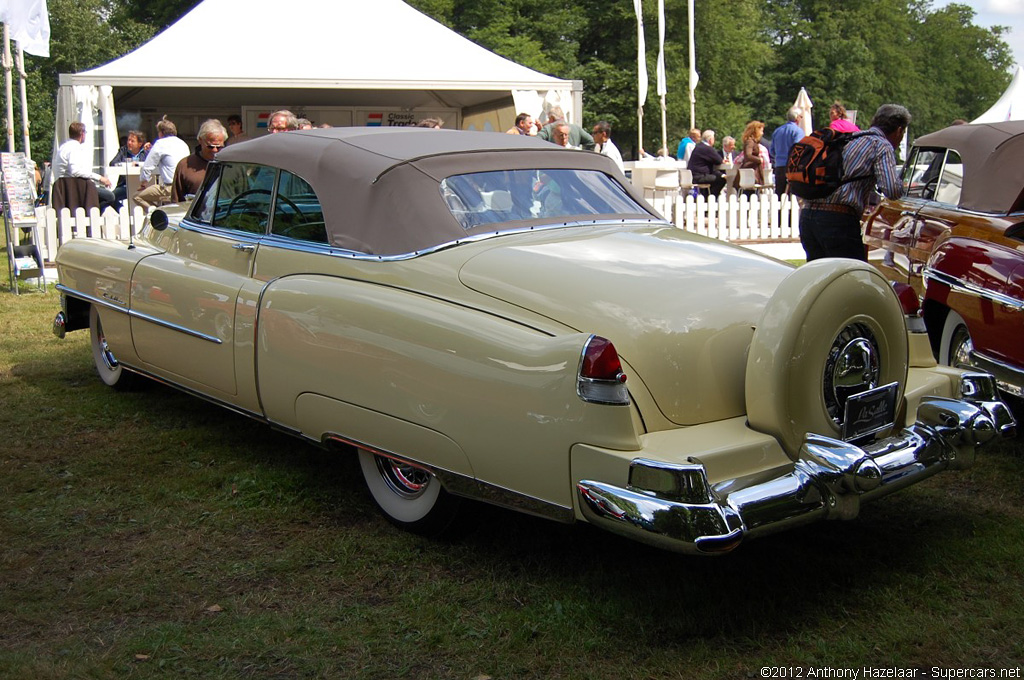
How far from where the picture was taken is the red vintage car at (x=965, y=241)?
470cm

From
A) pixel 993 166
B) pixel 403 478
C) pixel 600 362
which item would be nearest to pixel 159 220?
pixel 403 478

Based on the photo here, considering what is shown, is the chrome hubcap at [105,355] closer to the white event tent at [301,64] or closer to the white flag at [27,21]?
the white event tent at [301,64]

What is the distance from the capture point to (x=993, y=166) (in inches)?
226

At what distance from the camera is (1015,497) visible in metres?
4.29

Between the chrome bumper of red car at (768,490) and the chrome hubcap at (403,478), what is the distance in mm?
1014

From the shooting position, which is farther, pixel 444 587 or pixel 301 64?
pixel 301 64

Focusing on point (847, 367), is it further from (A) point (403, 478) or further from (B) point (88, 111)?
(B) point (88, 111)

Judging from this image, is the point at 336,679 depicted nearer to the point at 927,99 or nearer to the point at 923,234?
the point at 923,234

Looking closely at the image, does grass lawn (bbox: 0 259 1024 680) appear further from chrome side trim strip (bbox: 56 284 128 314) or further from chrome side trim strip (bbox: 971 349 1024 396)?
chrome side trim strip (bbox: 56 284 128 314)

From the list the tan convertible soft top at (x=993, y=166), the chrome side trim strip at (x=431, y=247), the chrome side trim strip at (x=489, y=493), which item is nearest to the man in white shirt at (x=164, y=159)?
the chrome side trim strip at (x=431, y=247)

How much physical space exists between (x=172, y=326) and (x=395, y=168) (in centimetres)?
153

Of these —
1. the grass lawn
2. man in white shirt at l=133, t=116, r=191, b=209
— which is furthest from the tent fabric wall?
the grass lawn

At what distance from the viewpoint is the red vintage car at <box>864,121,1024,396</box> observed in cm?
470

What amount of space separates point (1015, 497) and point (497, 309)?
2.49 m
